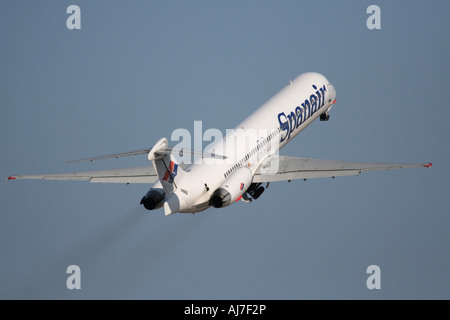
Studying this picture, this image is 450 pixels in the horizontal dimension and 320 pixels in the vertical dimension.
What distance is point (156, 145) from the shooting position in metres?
48.7

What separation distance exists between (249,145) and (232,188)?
5367 mm

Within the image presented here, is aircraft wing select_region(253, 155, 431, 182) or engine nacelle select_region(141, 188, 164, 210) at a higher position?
aircraft wing select_region(253, 155, 431, 182)

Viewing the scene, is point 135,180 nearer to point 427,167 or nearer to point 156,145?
point 156,145

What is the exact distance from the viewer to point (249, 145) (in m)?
59.5

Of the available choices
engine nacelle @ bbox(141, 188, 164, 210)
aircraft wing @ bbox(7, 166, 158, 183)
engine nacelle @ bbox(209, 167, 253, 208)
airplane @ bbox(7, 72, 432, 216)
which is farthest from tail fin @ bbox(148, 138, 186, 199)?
aircraft wing @ bbox(7, 166, 158, 183)

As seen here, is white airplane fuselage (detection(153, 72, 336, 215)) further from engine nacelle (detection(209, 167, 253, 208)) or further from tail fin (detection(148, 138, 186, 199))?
tail fin (detection(148, 138, 186, 199))

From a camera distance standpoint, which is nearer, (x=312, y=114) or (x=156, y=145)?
(x=156, y=145)

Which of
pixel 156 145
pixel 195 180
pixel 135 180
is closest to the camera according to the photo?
pixel 156 145

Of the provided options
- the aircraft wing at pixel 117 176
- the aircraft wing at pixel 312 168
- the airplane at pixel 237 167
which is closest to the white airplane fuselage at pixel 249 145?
the airplane at pixel 237 167

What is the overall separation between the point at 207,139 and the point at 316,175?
250 inches

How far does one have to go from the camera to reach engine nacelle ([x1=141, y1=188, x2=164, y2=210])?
52.0m

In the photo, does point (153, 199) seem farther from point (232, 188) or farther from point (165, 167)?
point (232, 188)

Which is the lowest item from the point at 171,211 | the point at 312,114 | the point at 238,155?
the point at 171,211

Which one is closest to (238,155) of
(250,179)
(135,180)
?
(250,179)
